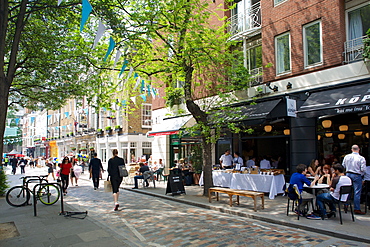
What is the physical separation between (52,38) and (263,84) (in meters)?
9.97

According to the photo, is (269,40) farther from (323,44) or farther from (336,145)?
(336,145)

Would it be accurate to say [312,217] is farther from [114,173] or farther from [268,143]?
[268,143]

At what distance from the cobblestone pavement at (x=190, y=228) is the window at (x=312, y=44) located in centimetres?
723

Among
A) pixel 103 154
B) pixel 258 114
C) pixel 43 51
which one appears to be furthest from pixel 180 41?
pixel 103 154

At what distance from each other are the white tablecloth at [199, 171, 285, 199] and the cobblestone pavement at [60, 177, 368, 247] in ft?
9.02

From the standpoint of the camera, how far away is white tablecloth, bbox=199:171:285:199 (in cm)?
1129

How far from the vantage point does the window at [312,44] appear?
11.9 m

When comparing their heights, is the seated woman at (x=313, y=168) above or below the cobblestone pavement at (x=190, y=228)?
above

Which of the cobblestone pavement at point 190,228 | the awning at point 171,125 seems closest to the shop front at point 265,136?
the awning at point 171,125

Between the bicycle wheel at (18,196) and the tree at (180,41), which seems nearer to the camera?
the bicycle wheel at (18,196)

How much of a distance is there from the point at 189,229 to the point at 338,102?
647 cm

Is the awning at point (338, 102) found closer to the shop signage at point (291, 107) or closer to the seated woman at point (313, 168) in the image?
the shop signage at point (291, 107)

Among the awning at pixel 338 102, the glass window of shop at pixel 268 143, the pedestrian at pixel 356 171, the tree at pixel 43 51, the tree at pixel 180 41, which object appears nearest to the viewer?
the pedestrian at pixel 356 171

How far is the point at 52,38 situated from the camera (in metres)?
13.8
